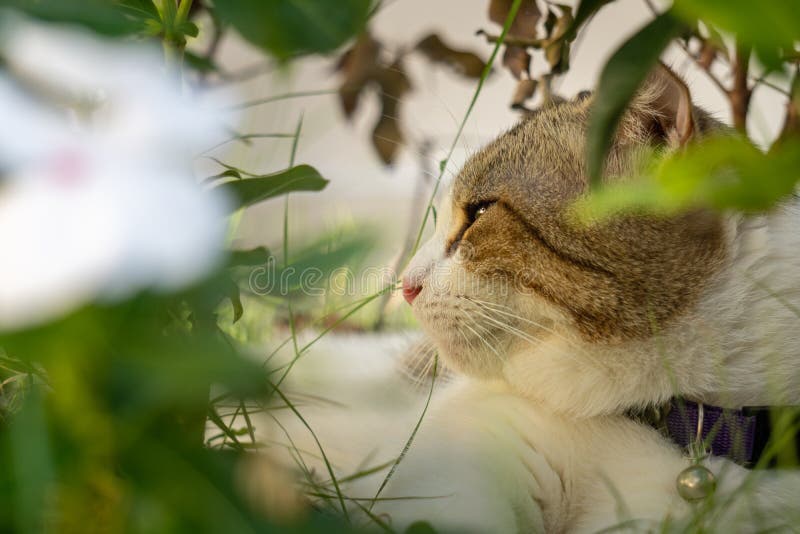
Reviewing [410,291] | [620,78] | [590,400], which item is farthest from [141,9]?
[590,400]

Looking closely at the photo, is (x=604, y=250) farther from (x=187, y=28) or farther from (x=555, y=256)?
(x=187, y=28)

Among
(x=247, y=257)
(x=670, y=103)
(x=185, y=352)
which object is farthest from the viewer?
(x=670, y=103)

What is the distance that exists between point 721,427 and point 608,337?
0.16m

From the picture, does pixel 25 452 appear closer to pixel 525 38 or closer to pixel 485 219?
pixel 485 219

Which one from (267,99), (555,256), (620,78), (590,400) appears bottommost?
(590,400)

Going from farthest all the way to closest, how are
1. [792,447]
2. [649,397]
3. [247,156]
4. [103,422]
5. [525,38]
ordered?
[525,38] < [247,156] < [649,397] < [792,447] < [103,422]

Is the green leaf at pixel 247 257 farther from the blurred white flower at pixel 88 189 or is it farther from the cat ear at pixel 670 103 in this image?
the cat ear at pixel 670 103

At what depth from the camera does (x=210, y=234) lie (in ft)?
1.25

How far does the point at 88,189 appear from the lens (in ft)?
1.16

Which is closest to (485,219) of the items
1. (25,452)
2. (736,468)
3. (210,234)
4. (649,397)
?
(649,397)

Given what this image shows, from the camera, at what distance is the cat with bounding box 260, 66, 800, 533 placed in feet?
2.72

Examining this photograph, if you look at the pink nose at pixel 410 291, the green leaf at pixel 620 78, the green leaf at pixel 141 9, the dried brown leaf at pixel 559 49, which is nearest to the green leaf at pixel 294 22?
the green leaf at pixel 620 78

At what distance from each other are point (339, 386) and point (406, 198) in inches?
38.0

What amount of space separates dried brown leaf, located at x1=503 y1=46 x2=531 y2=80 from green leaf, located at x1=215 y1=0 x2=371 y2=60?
1064 mm
